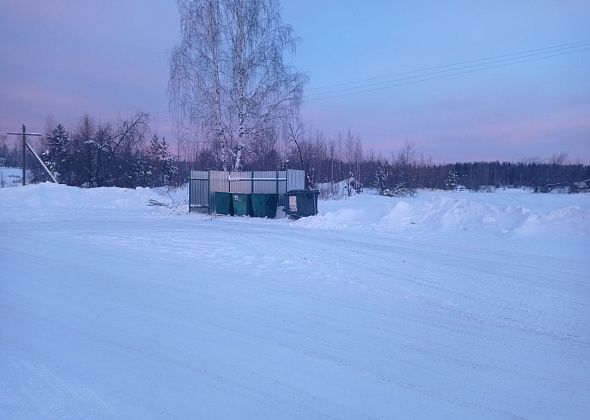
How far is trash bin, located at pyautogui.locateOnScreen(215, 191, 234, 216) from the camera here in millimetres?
24547

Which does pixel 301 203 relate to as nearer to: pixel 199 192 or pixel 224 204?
pixel 224 204

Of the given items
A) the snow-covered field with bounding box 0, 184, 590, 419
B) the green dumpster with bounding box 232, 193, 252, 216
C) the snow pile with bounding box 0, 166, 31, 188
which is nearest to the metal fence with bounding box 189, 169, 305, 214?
the green dumpster with bounding box 232, 193, 252, 216

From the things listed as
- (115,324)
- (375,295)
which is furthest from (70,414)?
(375,295)

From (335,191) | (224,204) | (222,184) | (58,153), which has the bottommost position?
(224,204)

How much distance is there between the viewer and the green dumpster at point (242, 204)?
23688 mm

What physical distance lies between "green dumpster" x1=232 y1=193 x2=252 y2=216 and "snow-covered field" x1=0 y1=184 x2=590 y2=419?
920 centimetres

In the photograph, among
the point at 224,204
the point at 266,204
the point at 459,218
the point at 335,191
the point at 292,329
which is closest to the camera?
the point at 292,329

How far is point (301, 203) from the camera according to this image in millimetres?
21500

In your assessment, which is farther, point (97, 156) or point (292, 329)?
point (97, 156)

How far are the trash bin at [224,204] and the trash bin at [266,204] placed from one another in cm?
186

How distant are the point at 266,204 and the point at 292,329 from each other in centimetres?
1664

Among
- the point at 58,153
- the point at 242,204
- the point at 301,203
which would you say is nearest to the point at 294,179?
the point at 242,204

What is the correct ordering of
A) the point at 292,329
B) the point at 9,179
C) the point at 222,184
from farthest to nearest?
the point at 9,179 → the point at 222,184 → the point at 292,329

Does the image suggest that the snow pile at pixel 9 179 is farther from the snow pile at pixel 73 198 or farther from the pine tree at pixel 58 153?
the snow pile at pixel 73 198
